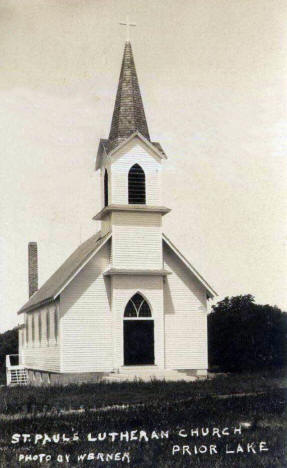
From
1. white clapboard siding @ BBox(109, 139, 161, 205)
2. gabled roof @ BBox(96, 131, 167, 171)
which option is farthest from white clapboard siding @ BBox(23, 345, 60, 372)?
gabled roof @ BBox(96, 131, 167, 171)

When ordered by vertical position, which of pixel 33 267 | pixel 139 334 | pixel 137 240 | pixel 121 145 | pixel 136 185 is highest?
pixel 121 145

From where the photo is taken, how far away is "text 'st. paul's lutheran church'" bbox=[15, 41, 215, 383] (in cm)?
2897

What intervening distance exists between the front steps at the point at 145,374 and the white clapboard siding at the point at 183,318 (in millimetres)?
949

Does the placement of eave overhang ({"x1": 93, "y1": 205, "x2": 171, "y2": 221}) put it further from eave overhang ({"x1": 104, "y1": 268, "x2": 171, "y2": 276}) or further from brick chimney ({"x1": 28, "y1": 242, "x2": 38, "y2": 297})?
brick chimney ({"x1": 28, "y1": 242, "x2": 38, "y2": 297})

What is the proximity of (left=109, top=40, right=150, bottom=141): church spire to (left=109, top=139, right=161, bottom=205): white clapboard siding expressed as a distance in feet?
2.27

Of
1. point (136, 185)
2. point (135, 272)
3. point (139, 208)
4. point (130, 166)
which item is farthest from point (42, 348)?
point (130, 166)

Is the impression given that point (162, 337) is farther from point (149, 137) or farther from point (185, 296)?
point (149, 137)

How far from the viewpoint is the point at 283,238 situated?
16078 millimetres

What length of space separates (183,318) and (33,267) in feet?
58.3

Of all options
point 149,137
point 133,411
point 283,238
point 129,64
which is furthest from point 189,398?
point 129,64

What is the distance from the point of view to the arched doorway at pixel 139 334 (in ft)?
97.0

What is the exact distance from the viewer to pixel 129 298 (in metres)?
29.5

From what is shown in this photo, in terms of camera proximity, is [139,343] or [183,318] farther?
[183,318]

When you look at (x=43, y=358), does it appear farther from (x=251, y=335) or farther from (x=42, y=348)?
(x=251, y=335)
